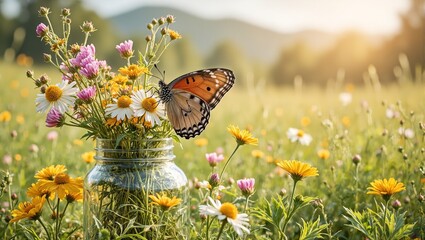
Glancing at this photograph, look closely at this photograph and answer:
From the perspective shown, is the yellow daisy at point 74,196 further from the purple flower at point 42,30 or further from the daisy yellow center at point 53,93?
the purple flower at point 42,30

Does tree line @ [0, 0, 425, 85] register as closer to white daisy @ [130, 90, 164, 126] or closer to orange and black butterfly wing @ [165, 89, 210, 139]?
orange and black butterfly wing @ [165, 89, 210, 139]

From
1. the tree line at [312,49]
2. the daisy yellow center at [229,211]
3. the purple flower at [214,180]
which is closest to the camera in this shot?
the daisy yellow center at [229,211]

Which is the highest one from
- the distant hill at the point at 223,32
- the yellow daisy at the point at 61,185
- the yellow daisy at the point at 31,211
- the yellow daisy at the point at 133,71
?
the distant hill at the point at 223,32

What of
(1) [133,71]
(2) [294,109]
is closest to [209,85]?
(1) [133,71]

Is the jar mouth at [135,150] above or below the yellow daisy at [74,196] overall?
above

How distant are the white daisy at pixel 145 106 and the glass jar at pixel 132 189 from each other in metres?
0.10

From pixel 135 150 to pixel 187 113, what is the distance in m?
0.26

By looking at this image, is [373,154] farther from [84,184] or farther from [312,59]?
[312,59]

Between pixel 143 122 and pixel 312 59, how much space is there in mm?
44098

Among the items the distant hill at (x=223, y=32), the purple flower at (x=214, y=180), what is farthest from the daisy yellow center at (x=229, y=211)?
the distant hill at (x=223, y=32)

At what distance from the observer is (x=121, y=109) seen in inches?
69.1

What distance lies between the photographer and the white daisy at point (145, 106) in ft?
5.75

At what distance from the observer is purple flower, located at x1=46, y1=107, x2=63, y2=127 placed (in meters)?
1.83

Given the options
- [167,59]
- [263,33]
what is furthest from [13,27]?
[263,33]
